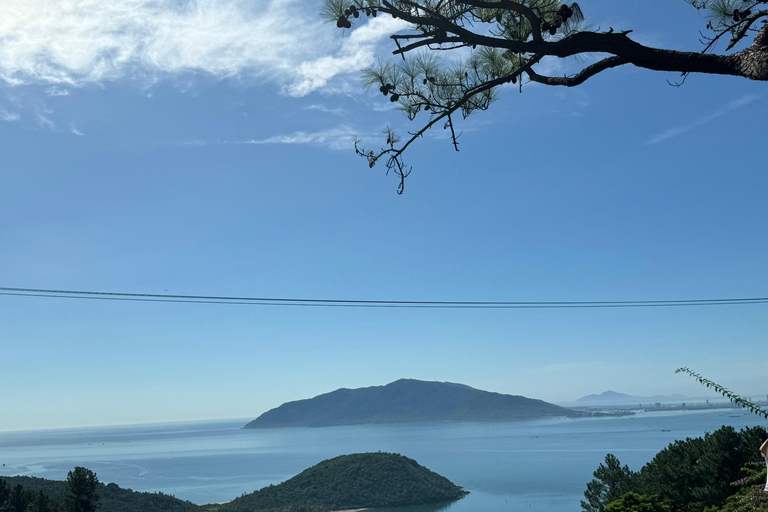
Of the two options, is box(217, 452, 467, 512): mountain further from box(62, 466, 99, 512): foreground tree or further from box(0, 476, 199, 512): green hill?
box(62, 466, 99, 512): foreground tree

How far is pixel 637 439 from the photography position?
13262 centimetres

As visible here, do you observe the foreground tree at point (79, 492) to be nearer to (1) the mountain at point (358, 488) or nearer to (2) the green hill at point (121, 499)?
(2) the green hill at point (121, 499)

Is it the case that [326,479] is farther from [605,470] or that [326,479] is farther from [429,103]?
[429,103]

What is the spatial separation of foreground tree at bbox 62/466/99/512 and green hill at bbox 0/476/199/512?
2384 centimetres

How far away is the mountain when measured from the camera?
6862 cm

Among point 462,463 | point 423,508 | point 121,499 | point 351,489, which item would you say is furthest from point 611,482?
point 462,463

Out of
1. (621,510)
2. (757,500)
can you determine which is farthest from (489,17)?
(621,510)

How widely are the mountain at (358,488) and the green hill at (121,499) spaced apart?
10822 millimetres

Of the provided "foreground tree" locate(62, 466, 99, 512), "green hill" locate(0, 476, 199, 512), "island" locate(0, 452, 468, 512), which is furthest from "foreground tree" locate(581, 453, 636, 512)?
"island" locate(0, 452, 468, 512)

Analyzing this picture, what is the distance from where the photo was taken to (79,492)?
25266 mm

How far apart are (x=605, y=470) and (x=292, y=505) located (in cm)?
5767

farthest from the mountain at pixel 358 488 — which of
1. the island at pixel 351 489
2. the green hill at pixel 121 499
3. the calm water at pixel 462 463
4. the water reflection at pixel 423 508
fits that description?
the green hill at pixel 121 499

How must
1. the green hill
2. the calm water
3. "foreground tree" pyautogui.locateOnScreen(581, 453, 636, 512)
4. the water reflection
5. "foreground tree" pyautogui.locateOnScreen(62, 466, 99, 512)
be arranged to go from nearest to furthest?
"foreground tree" pyautogui.locateOnScreen(581, 453, 636, 512) < "foreground tree" pyautogui.locateOnScreen(62, 466, 99, 512) < the green hill < the water reflection < the calm water

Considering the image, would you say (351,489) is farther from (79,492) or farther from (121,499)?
(79,492)
